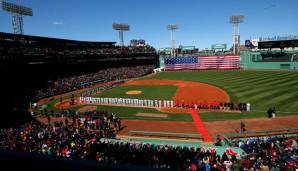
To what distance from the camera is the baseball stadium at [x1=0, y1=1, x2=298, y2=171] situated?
12.0m

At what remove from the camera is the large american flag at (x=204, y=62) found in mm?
72706

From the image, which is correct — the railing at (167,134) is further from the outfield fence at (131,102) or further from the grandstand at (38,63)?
the grandstand at (38,63)

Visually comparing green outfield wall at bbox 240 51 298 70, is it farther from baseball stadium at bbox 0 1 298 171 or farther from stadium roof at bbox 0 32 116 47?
stadium roof at bbox 0 32 116 47

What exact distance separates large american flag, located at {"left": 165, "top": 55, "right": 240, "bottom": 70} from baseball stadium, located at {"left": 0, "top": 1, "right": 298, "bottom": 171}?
1.13 feet

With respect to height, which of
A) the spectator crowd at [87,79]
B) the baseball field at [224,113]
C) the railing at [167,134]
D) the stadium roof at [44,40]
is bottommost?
the railing at [167,134]

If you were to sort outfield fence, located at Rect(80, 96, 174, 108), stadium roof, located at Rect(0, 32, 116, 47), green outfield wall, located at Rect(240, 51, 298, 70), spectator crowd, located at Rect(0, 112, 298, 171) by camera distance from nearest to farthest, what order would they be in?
spectator crowd, located at Rect(0, 112, 298, 171) → outfield fence, located at Rect(80, 96, 174, 108) → stadium roof, located at Rect(0, 32, 116, 47) → green outfield wall, located at Rect(240, 51, 298, 70)

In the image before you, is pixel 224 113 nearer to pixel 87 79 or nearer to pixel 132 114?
pixel 132 114

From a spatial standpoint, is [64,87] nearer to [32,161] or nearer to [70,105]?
[70,105]

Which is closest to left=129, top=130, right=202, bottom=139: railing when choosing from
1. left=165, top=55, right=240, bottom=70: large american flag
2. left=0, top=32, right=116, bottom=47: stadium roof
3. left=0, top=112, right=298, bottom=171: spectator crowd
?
left=0, top=112, right=298, bottom=171: spectator crowd

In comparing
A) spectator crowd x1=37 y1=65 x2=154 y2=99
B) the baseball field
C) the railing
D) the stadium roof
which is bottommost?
the railing

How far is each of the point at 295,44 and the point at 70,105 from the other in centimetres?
6951

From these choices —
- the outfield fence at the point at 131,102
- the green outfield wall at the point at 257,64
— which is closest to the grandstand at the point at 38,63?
the outfield fence at the point at 131,102

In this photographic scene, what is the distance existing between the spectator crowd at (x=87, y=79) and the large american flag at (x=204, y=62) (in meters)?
8.78

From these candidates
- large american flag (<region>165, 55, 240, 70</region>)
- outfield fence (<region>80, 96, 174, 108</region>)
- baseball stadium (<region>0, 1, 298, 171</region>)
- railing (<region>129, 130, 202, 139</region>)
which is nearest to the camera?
baseball stadium (<region>0, 1, 298, 171</region>)
